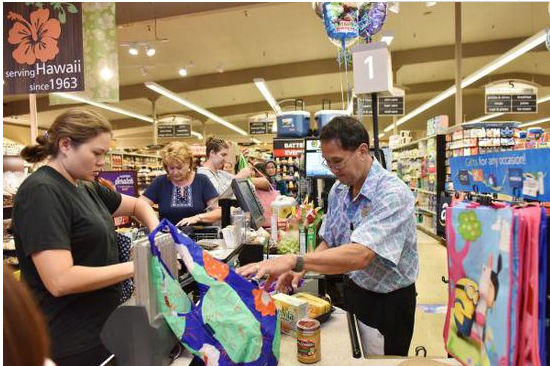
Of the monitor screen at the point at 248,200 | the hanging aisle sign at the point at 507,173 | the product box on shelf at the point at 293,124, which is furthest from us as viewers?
the product box on shelf at the point at 293,124

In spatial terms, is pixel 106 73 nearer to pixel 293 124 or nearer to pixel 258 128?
pixel 293 124

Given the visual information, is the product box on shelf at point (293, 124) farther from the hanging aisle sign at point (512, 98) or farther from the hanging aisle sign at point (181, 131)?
the hanging aisle sign at point (181, 131)

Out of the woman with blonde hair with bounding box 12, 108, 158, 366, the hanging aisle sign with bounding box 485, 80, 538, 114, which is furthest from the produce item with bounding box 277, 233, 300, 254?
the hanging aisle sign with bounding box 485, 80, 538, 114

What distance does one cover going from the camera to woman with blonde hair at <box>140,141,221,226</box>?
11.8 feet

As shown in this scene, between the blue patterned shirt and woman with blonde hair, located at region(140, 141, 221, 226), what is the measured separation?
5.59 feet

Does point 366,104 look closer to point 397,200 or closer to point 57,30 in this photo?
point 57,30

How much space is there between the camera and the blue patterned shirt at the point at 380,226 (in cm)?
164

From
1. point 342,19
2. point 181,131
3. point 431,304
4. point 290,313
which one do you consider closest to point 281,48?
point 181,131

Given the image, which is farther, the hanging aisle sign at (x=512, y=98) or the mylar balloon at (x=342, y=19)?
the hanging aisle sign at (x=512, y=98)

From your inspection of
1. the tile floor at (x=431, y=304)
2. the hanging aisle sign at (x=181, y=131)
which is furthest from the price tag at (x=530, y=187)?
the hanging aisle sign at (x=181, y=131)

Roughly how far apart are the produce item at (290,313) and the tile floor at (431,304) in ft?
8.52

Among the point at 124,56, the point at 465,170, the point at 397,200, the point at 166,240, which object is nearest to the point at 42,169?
the point at 166,240

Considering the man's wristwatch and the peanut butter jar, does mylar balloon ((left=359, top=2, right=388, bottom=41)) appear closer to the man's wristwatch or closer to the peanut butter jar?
the man's wristwatch

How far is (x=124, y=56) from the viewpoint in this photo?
448 inches
